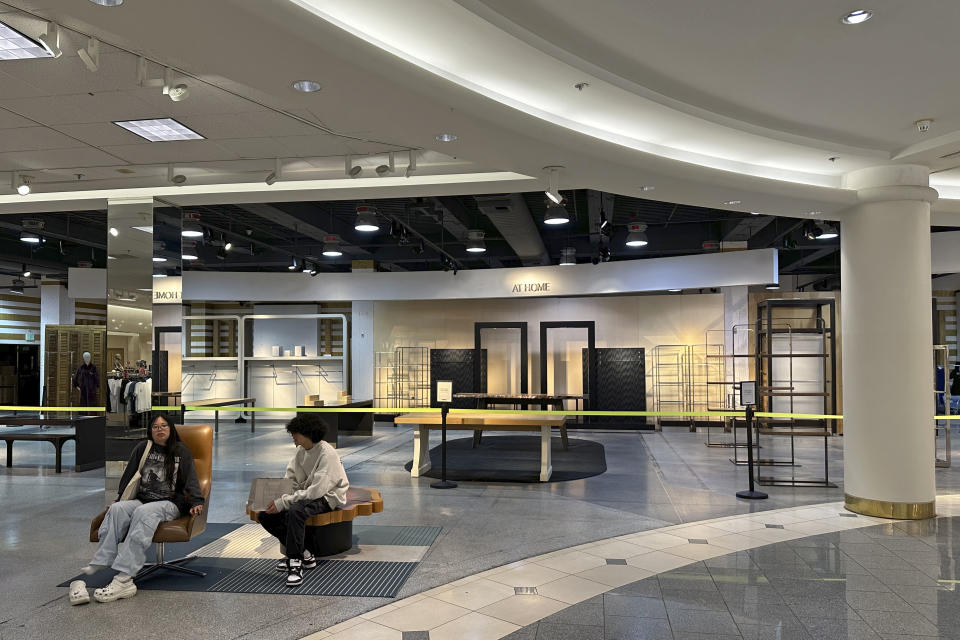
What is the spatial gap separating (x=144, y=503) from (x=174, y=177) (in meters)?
3.43

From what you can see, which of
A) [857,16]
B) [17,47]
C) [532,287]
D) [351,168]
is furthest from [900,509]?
[532,287]

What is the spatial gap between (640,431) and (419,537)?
31.8 feet

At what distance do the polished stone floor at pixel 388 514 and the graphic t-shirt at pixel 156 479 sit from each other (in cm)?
67

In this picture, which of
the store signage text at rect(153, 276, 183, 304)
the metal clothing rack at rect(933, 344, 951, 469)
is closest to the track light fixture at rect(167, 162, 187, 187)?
the store signage text at rect(153, 276, 183, 304)

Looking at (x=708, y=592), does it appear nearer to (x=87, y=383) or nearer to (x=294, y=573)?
(x=294, y=573)

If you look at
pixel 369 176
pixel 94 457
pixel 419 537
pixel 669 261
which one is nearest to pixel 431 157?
pixel 369 176

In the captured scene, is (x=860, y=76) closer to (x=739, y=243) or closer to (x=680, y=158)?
(x=680, y=158)

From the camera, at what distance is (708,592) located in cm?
457

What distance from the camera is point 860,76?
462cm

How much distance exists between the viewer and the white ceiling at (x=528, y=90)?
3.62m

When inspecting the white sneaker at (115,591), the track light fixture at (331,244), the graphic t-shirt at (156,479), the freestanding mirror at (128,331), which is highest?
the track light fixture at (331,244)

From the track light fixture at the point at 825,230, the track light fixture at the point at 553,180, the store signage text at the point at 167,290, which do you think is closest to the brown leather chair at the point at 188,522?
the store signage text at the point at 167,290

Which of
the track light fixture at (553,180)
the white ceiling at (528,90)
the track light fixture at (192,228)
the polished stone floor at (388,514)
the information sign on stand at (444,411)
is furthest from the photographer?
the track light fixture at (192,228)

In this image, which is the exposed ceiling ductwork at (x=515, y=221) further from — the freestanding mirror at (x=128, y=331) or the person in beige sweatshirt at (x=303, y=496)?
the person in beige sweatshirt at (x=303, y=496)
